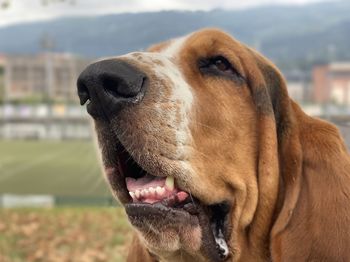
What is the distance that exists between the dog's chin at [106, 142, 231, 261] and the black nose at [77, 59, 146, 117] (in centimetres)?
24

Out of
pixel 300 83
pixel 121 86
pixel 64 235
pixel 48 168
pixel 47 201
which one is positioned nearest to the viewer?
pixel 121 86

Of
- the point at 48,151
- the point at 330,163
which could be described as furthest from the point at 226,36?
the point at 48,151

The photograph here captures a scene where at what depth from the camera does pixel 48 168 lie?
2228cm

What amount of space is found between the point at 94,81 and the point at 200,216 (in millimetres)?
852

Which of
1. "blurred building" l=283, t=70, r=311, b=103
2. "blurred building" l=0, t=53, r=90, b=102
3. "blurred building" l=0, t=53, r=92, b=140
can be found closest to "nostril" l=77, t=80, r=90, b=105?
"blurred building" l=283, t=70, r=311, b=103

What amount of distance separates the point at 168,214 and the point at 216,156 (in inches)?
14.9

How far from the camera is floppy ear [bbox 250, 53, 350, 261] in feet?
10.4

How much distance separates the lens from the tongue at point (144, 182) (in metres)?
2.96

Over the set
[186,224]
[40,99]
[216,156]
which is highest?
[216,156]

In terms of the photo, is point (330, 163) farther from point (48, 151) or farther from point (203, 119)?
point (48, 151)

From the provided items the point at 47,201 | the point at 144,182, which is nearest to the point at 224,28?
the point at 144,182

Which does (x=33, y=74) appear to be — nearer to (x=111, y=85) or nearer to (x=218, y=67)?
(x=218, y=67)

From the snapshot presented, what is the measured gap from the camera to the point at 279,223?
320 centimetres

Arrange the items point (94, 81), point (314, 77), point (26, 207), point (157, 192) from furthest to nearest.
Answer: point (26, 207) < point (314, 77) < point (157, 192) < point (94, 81)
